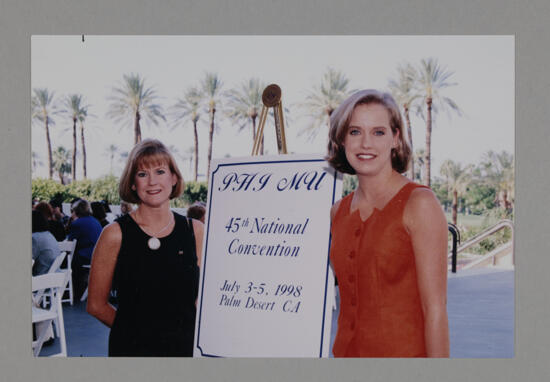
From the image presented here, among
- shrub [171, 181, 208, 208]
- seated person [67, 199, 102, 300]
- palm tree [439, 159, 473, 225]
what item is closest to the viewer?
shrub [171, 181, 208, 208]

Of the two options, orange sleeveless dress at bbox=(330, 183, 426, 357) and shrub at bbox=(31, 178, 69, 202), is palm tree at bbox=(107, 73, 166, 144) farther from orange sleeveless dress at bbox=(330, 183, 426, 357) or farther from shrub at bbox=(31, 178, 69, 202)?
orange sleeveless dress at bbox=(330, 183, 426, 357)

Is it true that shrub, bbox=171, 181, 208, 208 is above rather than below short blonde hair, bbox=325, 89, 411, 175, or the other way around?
below

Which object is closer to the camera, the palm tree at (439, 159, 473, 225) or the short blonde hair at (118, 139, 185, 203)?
the short blonde hair at (118, 139, 185, 203)

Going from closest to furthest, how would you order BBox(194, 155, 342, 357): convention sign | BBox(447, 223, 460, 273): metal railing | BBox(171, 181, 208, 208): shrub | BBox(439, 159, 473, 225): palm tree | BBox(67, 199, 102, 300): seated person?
BBox(194, 155, 342, 357): convention sign → BBox(171, 181, 208, 208): shrub → BBox(447, 223, 460, 273): metal railing → BBox(439, 159, 473, 225): palm tree → BBox(67, 199, 102, 300): seated person

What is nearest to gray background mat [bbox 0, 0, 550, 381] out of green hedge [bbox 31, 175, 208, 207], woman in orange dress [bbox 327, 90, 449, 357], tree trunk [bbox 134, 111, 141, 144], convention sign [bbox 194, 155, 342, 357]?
green hedge [bbox 31, 175, 208, 207]

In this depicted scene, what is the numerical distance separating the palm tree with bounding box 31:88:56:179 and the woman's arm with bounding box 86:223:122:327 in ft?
→ 2.67

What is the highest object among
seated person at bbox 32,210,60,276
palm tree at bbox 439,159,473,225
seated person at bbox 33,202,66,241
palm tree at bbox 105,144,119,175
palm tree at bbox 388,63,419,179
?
palm tree at bbox 388,63,419,179

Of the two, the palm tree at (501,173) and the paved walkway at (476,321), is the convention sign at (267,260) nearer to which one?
the paved walkway at (476,321)

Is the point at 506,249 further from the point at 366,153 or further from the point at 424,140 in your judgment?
the point at 366,153

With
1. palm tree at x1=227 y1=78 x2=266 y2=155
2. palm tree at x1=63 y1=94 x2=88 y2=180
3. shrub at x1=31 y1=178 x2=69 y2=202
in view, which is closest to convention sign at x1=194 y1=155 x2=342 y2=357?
palm tree at x1=227 y1=78 x2=266 y2=155

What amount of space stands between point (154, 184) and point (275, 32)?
1133 mm

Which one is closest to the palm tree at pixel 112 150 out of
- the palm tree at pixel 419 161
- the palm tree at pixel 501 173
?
the palm tree at pixel 419 161

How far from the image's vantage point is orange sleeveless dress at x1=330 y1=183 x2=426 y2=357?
2.61m

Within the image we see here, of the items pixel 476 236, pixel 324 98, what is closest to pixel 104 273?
pixel 324 98
